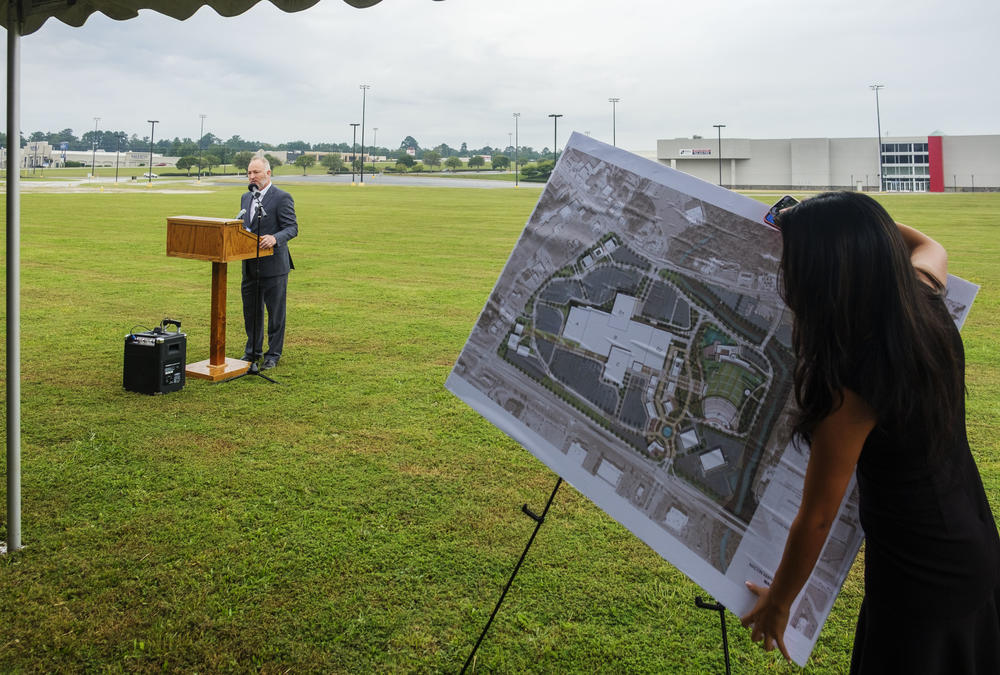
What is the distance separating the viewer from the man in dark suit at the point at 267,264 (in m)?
7.53

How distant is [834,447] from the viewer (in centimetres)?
150

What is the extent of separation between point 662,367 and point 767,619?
747 millimetres

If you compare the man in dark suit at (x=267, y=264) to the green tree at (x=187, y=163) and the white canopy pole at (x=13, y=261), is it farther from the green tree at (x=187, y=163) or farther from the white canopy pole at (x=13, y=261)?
the green tree at (x=187, y=163)

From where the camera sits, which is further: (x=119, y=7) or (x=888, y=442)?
(x=119, y=7)

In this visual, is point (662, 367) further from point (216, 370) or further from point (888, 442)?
point (216, 370)

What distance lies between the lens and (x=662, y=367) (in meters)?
2.11

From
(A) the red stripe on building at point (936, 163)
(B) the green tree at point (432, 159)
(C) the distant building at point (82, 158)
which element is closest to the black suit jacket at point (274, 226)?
(A) the red stripe on building at point (936, 163)

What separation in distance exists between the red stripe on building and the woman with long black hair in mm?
87457

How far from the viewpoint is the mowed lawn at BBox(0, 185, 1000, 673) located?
3.07m

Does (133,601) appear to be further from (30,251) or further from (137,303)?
(30,251)

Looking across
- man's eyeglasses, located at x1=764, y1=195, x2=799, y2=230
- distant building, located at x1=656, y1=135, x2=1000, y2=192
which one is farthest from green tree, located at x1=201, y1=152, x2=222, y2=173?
man's eyeglasses, located at x1=764, y1=195, x2=799, y2=230

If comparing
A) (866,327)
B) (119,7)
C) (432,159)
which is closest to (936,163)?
(432,159)

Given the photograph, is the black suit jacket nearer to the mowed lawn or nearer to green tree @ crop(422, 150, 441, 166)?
the mowed lawn

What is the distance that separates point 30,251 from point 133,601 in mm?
17123
